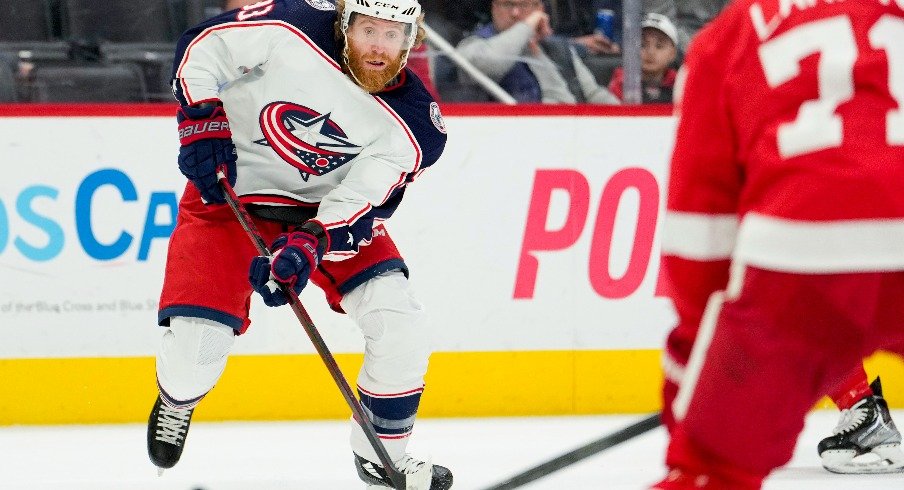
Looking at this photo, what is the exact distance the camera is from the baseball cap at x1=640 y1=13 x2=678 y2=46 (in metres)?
3.63

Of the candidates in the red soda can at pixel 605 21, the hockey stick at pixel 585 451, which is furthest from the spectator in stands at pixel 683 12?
the hockey stick at pixel 585 451

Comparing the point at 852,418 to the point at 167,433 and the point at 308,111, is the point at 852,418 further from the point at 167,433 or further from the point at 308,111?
the point at 167,433

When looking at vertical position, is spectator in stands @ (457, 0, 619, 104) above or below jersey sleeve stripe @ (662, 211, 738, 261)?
below

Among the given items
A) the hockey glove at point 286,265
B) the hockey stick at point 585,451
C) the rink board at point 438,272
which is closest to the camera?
the hockey stick at point 585,451

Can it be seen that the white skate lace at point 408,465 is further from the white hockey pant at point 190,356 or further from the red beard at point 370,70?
the red beard at point 370,70

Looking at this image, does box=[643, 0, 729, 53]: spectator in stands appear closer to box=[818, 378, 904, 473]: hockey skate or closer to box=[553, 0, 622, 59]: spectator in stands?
box=[553, 0, 622, 59]: spectator in stands

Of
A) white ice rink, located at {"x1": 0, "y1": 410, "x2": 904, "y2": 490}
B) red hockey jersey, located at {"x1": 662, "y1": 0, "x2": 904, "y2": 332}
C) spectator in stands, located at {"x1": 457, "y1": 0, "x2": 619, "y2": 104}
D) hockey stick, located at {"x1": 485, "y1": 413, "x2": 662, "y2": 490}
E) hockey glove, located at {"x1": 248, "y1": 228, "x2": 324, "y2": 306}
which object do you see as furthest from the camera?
spectator in stands, located at {"x1": 457, "y1": 0, "x2": 619, "y2": 104}

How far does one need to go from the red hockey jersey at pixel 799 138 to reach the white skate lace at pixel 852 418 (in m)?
1.77

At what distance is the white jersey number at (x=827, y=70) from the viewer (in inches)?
47.7

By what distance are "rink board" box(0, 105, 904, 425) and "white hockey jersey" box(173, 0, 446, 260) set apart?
0.87 m

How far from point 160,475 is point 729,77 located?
193cm

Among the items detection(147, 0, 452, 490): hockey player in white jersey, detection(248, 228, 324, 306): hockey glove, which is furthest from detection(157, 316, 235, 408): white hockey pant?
detection(248, 228, 324, 306): hockey glove

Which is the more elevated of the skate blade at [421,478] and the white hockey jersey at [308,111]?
the white hockey jersey at [308,111]

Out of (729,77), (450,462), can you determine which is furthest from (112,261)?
(729,77)
